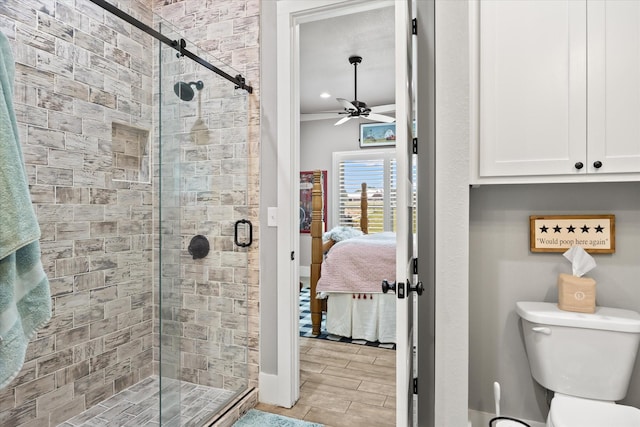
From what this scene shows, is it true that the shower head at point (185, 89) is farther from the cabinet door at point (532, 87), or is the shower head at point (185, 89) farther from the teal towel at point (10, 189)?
the cabinet door at point (532, 87)

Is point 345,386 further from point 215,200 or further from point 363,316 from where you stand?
point 215,200

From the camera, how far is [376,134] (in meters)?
5.87

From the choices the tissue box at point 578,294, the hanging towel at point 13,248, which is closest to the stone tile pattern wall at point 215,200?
the hanging towel at point 13,248

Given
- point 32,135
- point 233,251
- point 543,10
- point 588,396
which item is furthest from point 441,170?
point 32,135

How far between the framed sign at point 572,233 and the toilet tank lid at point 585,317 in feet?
0.88

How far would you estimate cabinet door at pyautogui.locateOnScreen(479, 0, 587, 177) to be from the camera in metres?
1.56

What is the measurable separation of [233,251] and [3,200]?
4.33ft

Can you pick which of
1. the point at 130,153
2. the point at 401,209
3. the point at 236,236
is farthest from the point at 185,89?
the point at 401,209

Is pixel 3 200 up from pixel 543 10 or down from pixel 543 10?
down

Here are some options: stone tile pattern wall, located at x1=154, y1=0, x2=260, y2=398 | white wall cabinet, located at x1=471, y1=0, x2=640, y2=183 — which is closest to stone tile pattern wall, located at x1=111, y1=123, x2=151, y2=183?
stone tile pattern wall, located at x1=154, y1=0, x2=260, y2=398

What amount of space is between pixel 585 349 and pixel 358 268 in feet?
5.98

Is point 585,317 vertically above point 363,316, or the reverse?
point 585,317

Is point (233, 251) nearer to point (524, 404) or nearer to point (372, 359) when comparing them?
point (372, 359)

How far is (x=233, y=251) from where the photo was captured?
214 centimetres
